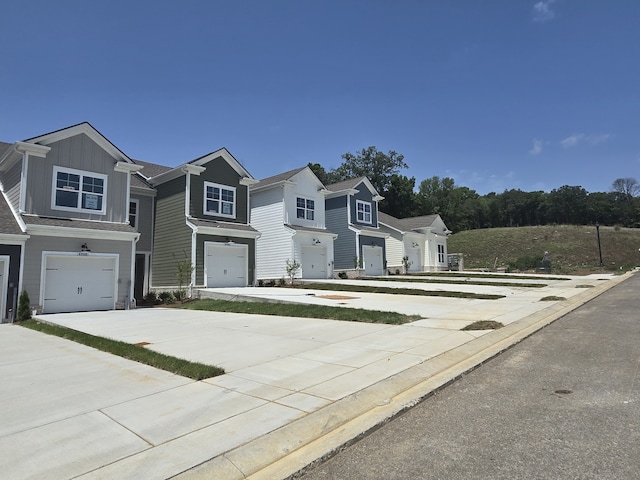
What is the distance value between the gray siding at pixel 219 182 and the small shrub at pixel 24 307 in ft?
28.8

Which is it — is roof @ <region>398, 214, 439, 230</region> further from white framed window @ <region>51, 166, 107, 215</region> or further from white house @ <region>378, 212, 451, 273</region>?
white framed window @ <region>51, 166, 107, 215</region>

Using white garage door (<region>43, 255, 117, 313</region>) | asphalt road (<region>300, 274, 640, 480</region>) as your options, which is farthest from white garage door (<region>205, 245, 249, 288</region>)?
asphalt road (<region>300, 274, 640, 480</region>)

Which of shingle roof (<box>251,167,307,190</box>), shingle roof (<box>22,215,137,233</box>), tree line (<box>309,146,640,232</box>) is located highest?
tree line (<box>309,146,640,232</box>)

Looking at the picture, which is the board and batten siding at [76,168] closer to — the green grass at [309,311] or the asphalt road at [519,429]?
the green grass at [309,311]

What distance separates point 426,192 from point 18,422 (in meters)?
90.2

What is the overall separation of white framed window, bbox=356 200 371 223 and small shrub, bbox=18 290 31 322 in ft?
74.7

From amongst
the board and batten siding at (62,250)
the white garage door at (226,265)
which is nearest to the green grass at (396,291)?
the white garage door at (226,265)

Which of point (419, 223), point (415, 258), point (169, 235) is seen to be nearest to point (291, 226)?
point (169, 235)

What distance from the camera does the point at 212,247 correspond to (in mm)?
21594

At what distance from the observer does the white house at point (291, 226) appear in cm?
2631

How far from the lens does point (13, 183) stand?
16562mm

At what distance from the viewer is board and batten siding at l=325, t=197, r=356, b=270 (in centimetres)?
3089

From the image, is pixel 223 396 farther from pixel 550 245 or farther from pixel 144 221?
pixel 550 245

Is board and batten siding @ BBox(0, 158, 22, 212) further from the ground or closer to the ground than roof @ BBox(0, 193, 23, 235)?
further from the ground
